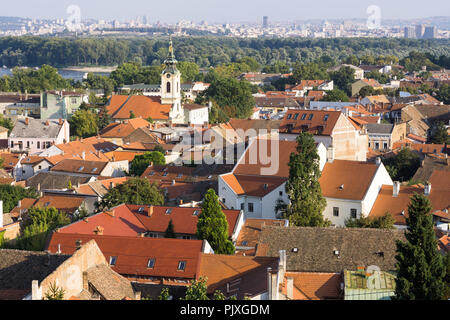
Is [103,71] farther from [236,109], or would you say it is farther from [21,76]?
[236,109]

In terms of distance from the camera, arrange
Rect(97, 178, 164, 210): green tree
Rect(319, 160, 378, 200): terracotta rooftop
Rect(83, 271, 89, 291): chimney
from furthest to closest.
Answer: Rect(319, 160, 378, 200): terracotta rooftop → Rect(97, 178, 164, 210): green tree → Rect(83, 271, 89, 291): chimney

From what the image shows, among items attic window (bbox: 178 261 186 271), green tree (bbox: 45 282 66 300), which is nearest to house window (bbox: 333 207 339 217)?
attic window (bbox: 178 261 186 271)

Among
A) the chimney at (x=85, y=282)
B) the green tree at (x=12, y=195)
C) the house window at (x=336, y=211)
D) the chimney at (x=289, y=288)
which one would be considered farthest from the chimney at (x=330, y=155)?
the chimney at (x=85, y=282)

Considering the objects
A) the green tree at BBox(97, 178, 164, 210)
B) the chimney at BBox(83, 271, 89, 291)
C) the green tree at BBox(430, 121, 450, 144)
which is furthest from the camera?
the green tree at BBox(430, 121, 450, 144)

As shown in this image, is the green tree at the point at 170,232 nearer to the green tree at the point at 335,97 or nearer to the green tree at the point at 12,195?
the green tree at the point at 12,195

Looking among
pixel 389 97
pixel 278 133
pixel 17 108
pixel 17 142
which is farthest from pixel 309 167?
pixel 389 97

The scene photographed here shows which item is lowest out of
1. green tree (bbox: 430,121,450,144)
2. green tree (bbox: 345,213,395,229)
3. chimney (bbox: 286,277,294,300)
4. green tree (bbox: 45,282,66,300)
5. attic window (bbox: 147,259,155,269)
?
green tree (bbox: 430,121,450,144)

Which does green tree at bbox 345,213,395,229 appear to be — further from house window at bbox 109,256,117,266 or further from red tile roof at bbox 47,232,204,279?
house window at bbox 109,256,117,266
